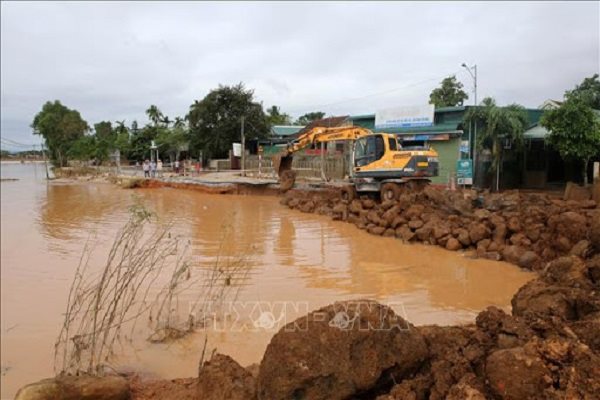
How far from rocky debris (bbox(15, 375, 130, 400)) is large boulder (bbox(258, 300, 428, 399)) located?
138 centimetres

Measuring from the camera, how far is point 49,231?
13859 millimetres

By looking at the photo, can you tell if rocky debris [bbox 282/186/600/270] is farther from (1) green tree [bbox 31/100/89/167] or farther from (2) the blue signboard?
(1) green tree [bbox 31/100/89/167]

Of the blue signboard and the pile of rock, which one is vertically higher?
the blue signboard

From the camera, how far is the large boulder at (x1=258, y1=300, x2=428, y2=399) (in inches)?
128

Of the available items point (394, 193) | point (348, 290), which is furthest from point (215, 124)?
point (348, 290)

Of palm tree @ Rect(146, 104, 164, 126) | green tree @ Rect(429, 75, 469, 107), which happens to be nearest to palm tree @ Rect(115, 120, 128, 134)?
palm tree @ Rect(146, 104, 164, 126)

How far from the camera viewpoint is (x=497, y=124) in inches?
798

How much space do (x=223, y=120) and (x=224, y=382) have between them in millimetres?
36517

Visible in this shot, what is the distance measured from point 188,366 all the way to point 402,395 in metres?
2.73


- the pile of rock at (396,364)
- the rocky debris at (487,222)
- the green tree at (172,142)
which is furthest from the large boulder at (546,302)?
the green tree at (172,142)

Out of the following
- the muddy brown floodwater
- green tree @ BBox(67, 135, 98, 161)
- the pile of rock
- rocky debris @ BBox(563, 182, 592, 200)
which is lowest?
the muddy brown floodwater

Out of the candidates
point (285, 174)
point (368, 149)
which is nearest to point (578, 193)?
point (368, 149)

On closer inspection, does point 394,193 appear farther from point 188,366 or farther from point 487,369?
point 487,369

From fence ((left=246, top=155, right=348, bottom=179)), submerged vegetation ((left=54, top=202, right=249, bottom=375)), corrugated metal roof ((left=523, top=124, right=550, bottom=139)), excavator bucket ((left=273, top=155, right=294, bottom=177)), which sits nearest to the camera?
submerged vegetation ((left=54, top=202, right=249, bottom=375))
